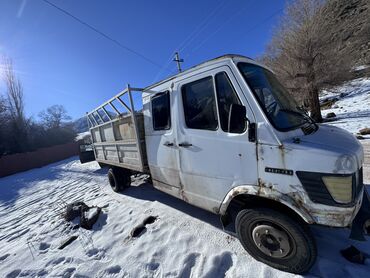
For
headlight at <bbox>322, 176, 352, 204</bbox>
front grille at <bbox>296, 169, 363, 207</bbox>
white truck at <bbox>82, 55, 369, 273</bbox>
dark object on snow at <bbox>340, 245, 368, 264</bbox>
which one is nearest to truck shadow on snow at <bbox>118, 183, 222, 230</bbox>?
white truck at <bbox>82, 55, 369, 273</bbox>

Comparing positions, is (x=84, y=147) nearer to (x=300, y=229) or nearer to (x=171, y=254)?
(x=171, y=254)

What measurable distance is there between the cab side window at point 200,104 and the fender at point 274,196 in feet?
2.83

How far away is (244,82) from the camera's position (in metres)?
2.20

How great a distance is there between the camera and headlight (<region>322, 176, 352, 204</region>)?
1.74 metres

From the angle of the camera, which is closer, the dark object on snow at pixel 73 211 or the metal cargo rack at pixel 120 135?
the metal cargo rack at pixel 120 135

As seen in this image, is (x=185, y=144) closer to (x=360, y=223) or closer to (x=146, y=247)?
(x=146, y=247)

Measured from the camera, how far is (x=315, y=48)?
12141mm

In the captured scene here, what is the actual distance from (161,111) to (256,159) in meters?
1.94

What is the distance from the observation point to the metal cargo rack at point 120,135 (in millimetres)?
3943

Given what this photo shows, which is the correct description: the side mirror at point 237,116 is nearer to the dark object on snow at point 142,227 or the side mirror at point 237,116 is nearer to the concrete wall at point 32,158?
the dark object on snow at point 142,227

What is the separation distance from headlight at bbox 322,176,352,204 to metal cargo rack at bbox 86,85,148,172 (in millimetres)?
3158

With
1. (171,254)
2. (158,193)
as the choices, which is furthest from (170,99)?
(158,193)

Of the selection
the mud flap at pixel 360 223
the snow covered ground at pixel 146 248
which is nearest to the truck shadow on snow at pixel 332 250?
the snow covered ground at pixel 146 248

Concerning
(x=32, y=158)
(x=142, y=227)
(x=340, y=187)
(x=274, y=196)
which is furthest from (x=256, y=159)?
(x=32, y=158)
